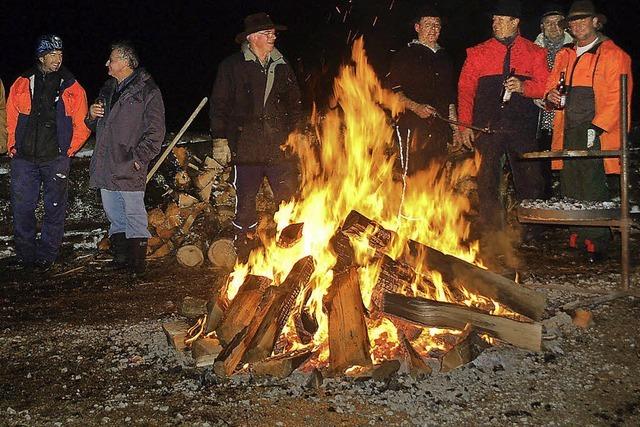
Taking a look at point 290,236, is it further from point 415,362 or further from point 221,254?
point 221,254

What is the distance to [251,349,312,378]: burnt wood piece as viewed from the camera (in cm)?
388

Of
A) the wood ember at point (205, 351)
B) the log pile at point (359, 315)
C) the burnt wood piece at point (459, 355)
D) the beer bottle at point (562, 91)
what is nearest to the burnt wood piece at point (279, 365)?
the log pile at point (359, 315)

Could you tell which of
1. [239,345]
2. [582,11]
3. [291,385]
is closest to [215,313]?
[239,345]

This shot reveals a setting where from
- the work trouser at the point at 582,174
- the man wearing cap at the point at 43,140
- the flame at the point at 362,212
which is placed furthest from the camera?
the man wearing cap at the point at 43,140

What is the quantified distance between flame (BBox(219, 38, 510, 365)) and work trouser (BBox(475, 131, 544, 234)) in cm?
57

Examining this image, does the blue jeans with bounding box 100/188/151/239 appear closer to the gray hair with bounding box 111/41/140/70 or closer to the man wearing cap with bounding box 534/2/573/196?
the gray hair with bounding box 111/41/140/70

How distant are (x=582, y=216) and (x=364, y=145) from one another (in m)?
2.10

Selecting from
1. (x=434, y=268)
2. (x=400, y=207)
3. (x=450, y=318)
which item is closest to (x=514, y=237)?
(x=400, y=207)

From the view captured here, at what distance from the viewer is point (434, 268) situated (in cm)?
475

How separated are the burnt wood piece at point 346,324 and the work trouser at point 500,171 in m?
3.09

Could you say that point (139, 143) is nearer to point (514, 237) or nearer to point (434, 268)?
point (434, 268)

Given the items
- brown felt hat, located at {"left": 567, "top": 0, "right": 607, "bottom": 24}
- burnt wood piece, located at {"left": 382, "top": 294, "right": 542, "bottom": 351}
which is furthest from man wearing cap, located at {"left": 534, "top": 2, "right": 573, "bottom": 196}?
burnt wood piece, located at {"left": 382, "top": 294, "right": 542, "bottom": 351}

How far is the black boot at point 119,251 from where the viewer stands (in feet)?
23.2

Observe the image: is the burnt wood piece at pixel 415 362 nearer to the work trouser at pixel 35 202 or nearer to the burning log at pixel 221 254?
the burning log at pixel 221 254
